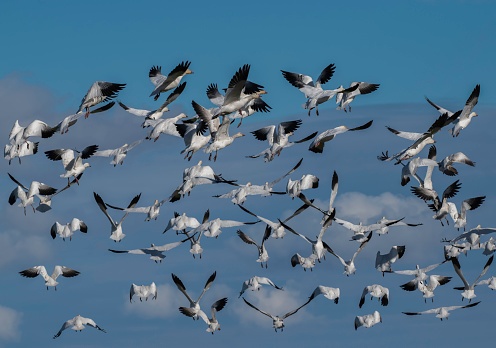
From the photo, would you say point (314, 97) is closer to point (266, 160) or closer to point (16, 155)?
point (266, 160)

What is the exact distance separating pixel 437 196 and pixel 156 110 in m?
14.6

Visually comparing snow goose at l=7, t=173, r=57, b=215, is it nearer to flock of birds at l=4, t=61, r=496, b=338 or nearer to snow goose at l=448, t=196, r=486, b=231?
flock of birds at l=4, t=61, r=496, b=338

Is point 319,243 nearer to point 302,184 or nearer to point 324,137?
point 302,184

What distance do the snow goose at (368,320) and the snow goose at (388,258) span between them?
187 inches

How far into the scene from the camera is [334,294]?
183 ft

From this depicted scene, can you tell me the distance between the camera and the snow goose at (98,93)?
43.9 metres

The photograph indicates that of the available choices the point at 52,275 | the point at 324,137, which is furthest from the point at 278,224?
the point at 52,275

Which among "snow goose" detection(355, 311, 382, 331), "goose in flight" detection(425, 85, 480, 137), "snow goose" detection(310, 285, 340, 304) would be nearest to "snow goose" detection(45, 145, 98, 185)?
"snow goose" detection(310, 285, 340, 304)

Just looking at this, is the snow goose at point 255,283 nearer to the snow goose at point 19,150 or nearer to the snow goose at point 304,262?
the snow goose at point 304,262

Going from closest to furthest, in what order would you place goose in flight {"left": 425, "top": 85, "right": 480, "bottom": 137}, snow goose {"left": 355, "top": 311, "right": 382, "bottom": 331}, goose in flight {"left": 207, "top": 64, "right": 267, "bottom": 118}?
1. goose in flight {"left": 207, "top": 64, "right": 267, "bottom": 118}
2. goose in flight {"left": 425, "top": 85, "right": 480, "bottom": 137}
3. snow goose {"left": 355, "top": 311, "right": 382, "bottom": 331}

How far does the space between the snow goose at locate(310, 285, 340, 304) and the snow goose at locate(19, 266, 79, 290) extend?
46.3 feet

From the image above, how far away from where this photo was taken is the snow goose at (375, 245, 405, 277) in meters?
52.7

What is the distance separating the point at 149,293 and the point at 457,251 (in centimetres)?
1767

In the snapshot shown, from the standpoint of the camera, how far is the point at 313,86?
48.3 metres
